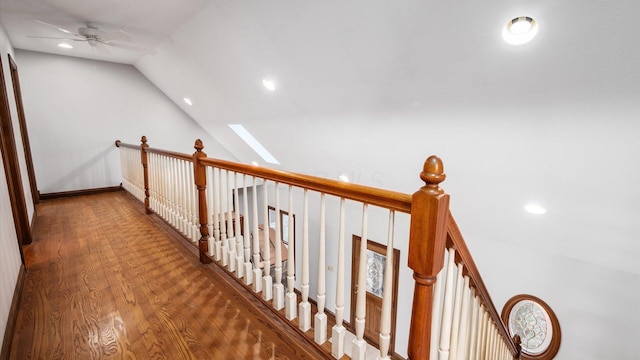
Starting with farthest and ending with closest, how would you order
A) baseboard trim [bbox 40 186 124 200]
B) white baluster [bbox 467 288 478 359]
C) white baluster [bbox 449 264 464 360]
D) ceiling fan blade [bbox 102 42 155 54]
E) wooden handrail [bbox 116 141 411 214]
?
baseboard trim [bbox 40 186 124 200] < ceiling fan blade [bbox 102 42 155 54] < white baluster [bbox 467 288 478 359] < white baluster [bbox 449 264 464 360] < wooden handrail [bbox 116 141 411 214]

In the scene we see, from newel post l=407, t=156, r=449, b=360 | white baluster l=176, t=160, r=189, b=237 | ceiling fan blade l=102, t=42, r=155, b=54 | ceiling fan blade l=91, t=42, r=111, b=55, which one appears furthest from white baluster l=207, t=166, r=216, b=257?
ceiling fan blade l=91, t=42, r=111, b=55

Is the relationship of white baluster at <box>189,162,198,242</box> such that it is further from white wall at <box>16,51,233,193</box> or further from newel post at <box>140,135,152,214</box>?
white wall at <box>16,51,233,193</box>

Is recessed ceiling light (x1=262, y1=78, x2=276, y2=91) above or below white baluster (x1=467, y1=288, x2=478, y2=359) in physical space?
above

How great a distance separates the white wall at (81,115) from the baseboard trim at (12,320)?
3731 millimetres

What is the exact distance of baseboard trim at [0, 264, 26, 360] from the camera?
1376 mm

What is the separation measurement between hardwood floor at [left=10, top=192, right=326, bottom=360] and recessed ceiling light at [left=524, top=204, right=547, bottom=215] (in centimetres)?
260

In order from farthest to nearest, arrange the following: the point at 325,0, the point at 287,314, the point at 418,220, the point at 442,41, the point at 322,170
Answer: the point at 322,170 < the point at 325,0 < the point at 442,41 < the point at 287,314 < the point at 418,220

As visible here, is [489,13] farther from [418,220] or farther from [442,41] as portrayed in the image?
[418,220]

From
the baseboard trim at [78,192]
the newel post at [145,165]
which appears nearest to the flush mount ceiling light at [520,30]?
the newel post at [145,165]

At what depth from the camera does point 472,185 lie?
310 cm

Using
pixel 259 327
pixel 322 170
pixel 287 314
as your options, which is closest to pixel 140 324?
pixel 259 327

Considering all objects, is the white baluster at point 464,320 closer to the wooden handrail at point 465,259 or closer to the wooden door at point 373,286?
the wooden handrail at point 465,259

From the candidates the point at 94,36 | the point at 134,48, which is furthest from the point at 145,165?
the point at 134,48

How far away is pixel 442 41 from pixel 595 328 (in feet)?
11.4
